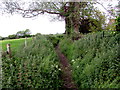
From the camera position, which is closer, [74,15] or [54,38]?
[74,15]

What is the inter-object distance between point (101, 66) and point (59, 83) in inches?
69.7

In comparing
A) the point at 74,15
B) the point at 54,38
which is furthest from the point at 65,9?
the point at 54,38

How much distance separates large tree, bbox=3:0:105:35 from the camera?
9.46 m

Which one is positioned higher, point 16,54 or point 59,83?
point 16,54

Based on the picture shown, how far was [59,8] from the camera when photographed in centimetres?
1116

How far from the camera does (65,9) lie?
Answer: 1112 centimetres

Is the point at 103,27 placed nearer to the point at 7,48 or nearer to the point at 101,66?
the point at 101,66

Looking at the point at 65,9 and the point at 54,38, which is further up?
the point at 65,9

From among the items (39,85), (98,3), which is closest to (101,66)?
(39,85)

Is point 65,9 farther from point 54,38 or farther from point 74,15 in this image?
point 54,38

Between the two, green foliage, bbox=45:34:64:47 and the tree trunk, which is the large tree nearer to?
the tree trunk

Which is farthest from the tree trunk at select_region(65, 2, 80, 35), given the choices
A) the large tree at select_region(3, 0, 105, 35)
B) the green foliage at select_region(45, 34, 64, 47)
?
the green foliage at select_region(45, 34, 64, 47)

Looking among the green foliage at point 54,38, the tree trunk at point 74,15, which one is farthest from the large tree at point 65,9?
the green foliage at point 54,38

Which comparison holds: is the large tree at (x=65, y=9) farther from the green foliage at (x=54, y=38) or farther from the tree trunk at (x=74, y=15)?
the green foliage at (x=54, y=38)
